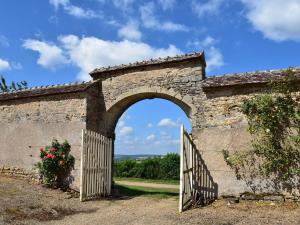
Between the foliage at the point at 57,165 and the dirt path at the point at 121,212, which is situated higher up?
the foliage at the point at 57,165

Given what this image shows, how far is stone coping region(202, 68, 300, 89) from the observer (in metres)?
8.70

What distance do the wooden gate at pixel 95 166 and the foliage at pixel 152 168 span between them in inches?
362

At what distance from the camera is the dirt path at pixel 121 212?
277 inches

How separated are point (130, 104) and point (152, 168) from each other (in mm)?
9974

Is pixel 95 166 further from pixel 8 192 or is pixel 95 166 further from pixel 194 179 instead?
pixel 194 179

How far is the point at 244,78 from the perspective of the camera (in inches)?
357

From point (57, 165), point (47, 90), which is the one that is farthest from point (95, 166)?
point (47, 90)

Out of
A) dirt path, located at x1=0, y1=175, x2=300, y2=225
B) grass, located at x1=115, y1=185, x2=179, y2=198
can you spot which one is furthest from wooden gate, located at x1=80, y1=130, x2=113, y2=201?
grass, located at x1=115, y1=185, x2=179, y2=198

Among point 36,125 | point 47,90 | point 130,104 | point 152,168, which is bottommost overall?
point 152,168

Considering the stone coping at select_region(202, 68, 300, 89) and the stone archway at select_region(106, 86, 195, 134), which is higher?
the stone coping at select_region(202, 68, 300, 89)

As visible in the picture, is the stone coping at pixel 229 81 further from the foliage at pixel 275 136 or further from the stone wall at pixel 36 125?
the foliage at pixel 275 136

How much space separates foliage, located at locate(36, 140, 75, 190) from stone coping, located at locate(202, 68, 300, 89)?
15.8 ft

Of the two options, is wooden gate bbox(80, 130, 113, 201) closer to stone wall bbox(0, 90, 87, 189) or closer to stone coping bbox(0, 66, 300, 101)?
stone wall bbox(0, 90, 87, 189)

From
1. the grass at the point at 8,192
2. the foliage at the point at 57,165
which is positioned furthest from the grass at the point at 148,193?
the grass at the point at 8,192
